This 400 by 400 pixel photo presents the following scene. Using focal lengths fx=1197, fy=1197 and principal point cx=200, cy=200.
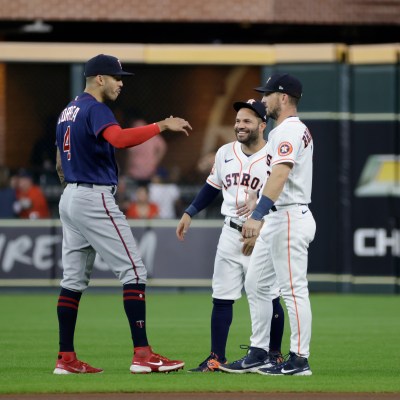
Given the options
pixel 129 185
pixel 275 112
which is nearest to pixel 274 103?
pixel 275 112

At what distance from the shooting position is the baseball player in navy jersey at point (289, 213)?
8289 millimetres

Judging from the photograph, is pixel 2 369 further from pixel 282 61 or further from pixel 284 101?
pixel 282 61

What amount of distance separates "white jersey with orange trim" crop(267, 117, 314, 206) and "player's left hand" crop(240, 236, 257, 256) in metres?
0.33

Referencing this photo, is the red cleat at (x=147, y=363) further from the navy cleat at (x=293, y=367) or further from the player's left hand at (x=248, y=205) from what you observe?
the player's left hand at (x=248, y=205)

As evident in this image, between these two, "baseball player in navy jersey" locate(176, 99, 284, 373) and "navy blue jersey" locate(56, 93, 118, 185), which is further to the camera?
"baseball player in navy jersey" locate(176, 99, 284, 373)

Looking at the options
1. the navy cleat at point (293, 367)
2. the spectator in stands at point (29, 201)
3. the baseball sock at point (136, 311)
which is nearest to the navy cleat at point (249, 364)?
the navy cleat at point (293, 367)

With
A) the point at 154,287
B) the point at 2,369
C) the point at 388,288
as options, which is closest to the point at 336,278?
the point at 388,288

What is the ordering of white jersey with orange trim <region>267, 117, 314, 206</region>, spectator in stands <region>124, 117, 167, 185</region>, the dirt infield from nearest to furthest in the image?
the dirt infield < white jersey with orange trim <region>267, 117, 314, 206</region> < spectator in stands <region>124, 117, 167, 185</region>

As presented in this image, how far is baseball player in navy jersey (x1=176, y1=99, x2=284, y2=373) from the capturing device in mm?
9203

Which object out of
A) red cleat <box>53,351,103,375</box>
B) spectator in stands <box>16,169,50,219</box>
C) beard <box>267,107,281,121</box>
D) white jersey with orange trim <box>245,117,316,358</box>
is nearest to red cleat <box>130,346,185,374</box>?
red cleat <box>53,351,103,375</box>

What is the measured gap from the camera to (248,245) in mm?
8625

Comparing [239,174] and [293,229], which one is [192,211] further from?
[293,229]

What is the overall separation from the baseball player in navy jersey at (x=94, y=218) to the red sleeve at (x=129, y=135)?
0.26 feet

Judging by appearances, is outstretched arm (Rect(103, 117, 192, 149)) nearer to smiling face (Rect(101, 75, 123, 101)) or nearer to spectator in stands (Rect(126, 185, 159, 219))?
smiling face (Rect(101, 75, 123, 101))
